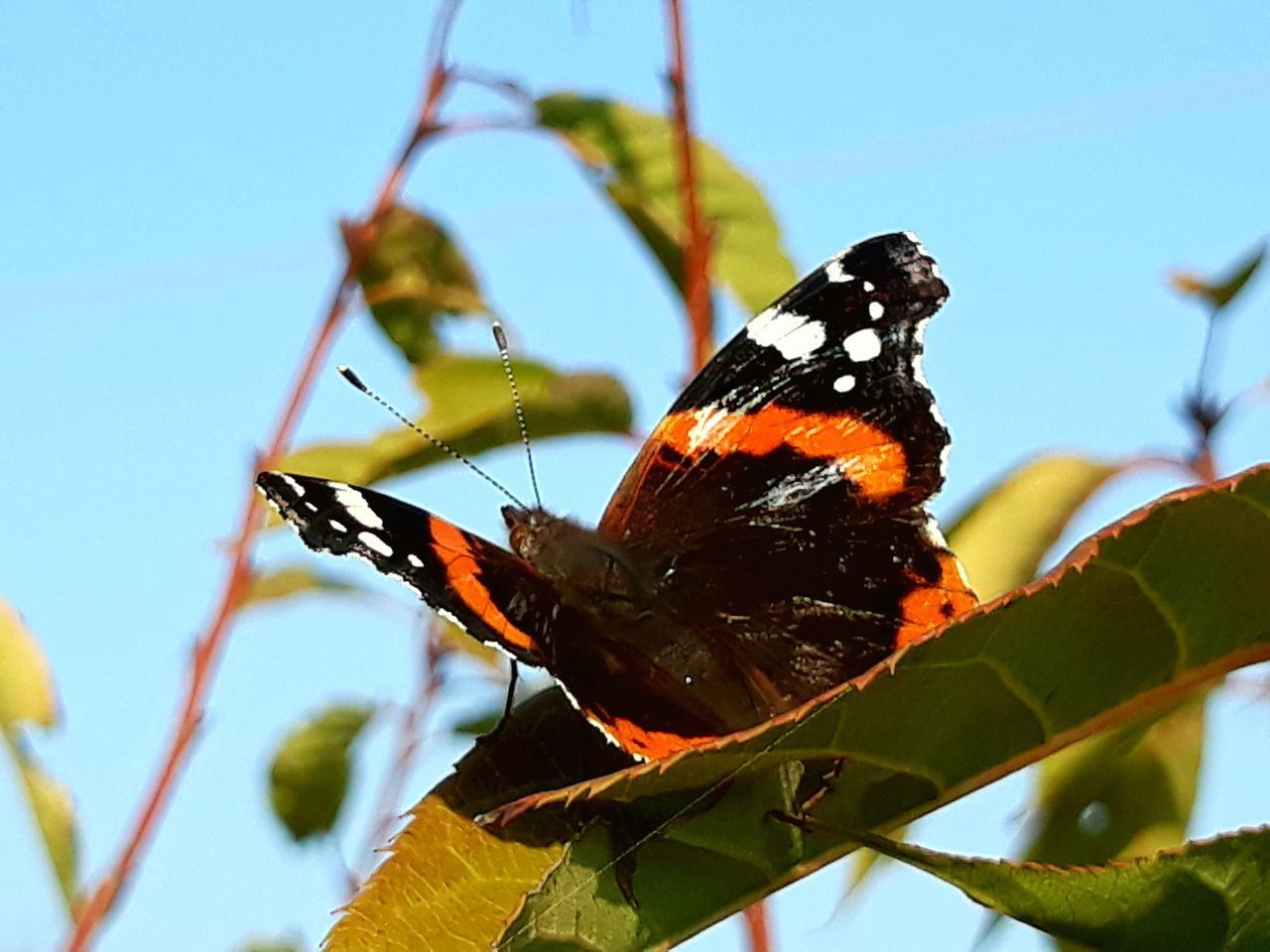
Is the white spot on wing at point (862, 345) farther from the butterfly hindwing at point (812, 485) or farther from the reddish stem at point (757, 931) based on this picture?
the reddish stem at point (757, 931)

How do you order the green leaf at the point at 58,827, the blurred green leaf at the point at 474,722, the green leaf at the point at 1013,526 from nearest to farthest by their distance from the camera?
the green leaf at the point at 1013,526, the green leaf at the point at 58,827, the blurred green leaf at the point at 474,722

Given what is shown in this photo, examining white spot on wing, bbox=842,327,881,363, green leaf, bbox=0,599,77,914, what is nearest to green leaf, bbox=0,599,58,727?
green leaf, bbox=0,599,77,914

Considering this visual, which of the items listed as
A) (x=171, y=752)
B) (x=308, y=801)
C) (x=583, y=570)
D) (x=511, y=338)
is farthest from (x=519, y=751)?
(x=308, y=801)

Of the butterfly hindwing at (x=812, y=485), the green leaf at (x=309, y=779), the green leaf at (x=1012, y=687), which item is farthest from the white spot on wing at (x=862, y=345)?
the green leaf at (x=309, y=779)

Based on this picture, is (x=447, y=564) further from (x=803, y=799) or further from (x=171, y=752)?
(x=171, y=752)

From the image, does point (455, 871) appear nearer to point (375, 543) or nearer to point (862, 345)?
point (375, 543)

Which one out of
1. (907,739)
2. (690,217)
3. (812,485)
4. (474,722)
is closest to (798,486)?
(812,485)

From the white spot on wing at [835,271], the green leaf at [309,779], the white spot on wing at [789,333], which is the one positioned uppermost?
the white spot on wing at [835,271]
